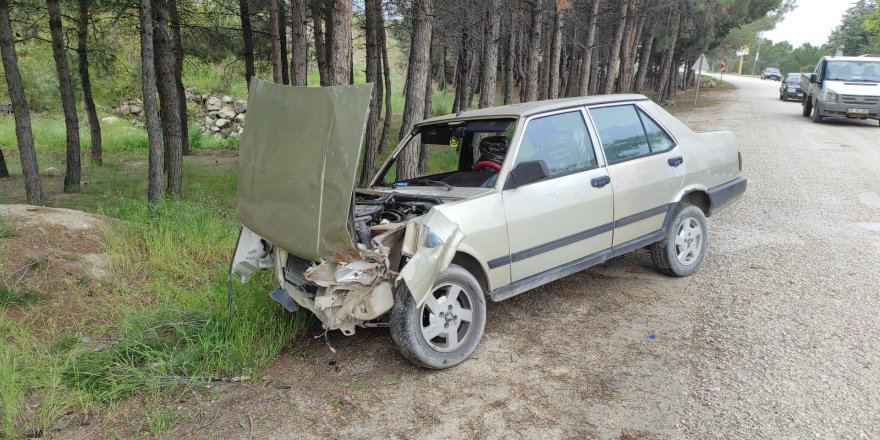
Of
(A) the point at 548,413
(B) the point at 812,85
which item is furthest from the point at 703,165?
(B) the point at 812,85

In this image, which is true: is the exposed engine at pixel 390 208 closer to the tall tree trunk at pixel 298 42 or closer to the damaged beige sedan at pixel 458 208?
the damaged beige sedan at pixel 458 208

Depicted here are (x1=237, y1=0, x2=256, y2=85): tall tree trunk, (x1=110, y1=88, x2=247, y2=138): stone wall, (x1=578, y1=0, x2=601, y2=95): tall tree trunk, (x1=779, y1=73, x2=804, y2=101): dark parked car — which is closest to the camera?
(x1=237, y1=0, x2=256, y2=85): tall tree trunk

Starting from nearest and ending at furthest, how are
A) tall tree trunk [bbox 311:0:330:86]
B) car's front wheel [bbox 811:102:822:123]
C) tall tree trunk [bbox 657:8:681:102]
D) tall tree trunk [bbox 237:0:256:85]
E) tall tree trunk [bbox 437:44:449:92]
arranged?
tall tree trunk [bbox 311:0:330:86]
tall tree trunk [bbox 237:0:256:85]
car's front wheel [bbox 811:102:822:123]
tall tree trunk [bbox 657:8:681:102]
tall tree trunk [bbox 437:44:449:92]

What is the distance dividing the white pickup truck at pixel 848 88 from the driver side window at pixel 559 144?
51.2ft

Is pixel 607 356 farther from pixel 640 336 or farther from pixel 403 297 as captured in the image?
pixel 403 297

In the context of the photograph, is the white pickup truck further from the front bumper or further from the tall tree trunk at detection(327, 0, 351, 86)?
the tall tree trunk at detection(327, 0, 351, 86)

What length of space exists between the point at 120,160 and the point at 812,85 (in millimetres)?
22449

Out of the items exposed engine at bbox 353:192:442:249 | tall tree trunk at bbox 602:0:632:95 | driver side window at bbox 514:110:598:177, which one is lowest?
exposed engine at bbox 353:192:442:249

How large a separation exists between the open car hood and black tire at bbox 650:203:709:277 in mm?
3174

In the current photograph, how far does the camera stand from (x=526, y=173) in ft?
12.8

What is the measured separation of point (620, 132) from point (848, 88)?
1528cm

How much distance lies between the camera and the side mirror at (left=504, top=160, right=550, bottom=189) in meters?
3.89

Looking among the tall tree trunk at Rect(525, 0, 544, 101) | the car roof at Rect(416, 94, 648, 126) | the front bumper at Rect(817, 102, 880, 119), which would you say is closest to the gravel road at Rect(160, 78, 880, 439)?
the car roof at Rect(416, 94, 648, 126)

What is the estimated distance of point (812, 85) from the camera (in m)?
17.7
